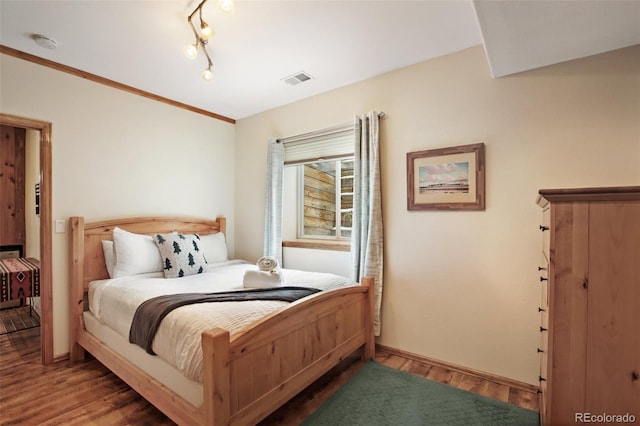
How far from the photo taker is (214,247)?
11.0 ft

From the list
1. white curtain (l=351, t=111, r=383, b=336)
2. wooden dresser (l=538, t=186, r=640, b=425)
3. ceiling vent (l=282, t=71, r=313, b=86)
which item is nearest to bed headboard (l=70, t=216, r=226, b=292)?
ceiling vent (l=282, t=71, r=313, b=86)

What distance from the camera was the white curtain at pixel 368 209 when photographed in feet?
8.69

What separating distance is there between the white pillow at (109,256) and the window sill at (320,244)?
1.62m

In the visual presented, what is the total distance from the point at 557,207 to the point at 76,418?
2813mm

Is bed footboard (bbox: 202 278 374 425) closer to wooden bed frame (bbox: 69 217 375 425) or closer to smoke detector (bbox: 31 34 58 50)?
wooden bed frame (bbox: 69 217 375 425)

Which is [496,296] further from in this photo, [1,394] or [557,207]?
[1,394]

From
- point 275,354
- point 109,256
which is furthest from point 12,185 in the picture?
point 275,354

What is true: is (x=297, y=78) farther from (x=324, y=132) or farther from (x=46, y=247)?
(x=46, y=247)

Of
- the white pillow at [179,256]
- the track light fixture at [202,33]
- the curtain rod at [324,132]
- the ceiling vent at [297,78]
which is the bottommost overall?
the white pillow at [179,256]

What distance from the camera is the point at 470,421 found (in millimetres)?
1787

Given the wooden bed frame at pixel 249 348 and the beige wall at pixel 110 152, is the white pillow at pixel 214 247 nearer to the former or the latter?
the beige wall at pixel 110 152

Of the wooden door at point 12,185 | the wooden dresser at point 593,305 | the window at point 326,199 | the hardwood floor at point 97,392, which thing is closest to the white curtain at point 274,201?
the window at point 326,199

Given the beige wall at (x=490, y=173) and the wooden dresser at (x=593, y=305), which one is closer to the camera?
the wooden dresser at (x=593, y=305)

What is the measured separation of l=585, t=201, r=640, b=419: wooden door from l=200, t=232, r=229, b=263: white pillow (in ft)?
9.95
